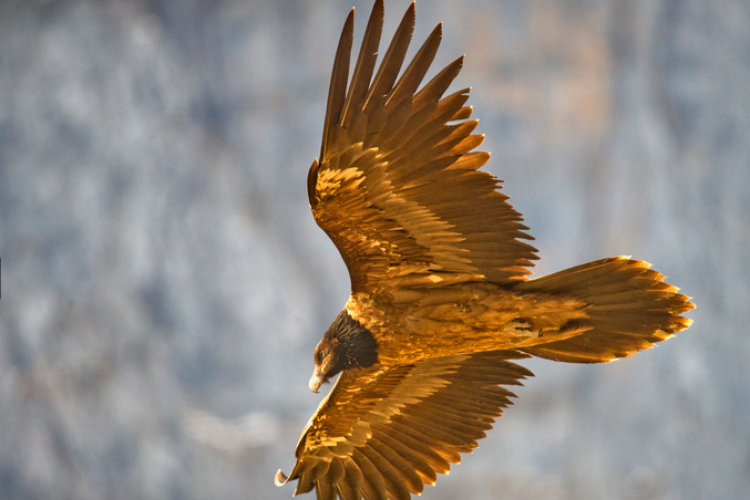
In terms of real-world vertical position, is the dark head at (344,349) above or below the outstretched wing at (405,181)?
below

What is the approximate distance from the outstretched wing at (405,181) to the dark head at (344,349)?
7.9 inches

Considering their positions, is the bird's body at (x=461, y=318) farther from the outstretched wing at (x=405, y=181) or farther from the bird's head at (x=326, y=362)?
the bird's head at (x=326, y=362)

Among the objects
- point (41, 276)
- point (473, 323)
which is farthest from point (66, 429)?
point (473, 323)

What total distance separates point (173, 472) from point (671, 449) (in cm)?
451

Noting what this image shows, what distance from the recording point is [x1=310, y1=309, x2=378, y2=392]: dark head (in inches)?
110

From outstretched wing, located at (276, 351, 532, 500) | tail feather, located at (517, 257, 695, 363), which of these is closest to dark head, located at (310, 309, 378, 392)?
outstretched wing, located at (276, 351, 532, 500)

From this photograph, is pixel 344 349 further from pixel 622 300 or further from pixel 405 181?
pixel 622 300

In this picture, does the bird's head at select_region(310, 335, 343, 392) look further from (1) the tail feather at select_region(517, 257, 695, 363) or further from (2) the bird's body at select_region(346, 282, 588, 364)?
(1) the tail feather at select_region(517, 257, 695, 363)

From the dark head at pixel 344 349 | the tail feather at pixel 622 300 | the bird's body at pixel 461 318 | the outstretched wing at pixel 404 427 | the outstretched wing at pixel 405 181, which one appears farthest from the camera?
the outstretched wing at pixel 404 427

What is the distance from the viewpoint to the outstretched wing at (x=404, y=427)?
10.1 ft

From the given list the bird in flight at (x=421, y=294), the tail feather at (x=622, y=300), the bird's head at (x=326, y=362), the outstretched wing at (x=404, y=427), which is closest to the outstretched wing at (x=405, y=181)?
the bird in flight at (x=421, y=294)

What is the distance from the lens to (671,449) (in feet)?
18.1

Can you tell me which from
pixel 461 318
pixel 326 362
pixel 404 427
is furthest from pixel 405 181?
pixel 404 427

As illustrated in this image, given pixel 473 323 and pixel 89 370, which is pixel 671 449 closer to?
pixel 473 323
